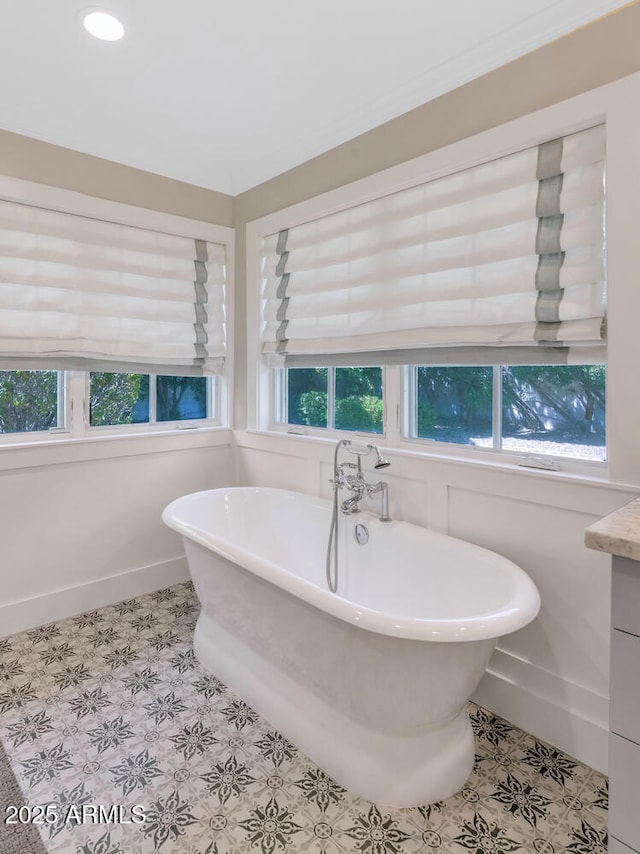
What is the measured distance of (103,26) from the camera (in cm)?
177

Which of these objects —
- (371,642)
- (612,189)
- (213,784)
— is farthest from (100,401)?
(612,189)

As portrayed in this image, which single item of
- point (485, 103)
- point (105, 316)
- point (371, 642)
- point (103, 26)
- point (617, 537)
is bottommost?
point (371, 642)

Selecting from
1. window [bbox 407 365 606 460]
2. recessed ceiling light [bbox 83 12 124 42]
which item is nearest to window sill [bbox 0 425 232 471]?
window [bbox 407 365 606 460]

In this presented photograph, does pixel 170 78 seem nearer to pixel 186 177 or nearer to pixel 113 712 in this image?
pixel 186 177

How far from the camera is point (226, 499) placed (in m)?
2.67

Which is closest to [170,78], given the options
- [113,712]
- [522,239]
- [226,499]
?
[522,239]

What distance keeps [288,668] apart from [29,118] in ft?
8.76

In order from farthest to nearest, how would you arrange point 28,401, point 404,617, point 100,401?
1. point 100,401
2. point 28,401
3. point 404,617

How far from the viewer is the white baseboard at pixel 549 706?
5.50ft

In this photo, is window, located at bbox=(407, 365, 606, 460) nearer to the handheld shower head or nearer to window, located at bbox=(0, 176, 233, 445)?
the handheld shower head

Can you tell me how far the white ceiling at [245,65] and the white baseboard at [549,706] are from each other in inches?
88.3

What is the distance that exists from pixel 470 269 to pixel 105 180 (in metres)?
1.97

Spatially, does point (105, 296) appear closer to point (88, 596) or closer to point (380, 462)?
point (88, 596)

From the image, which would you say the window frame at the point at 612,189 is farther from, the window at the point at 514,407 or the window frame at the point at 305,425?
the window frame at the point at 305,425
